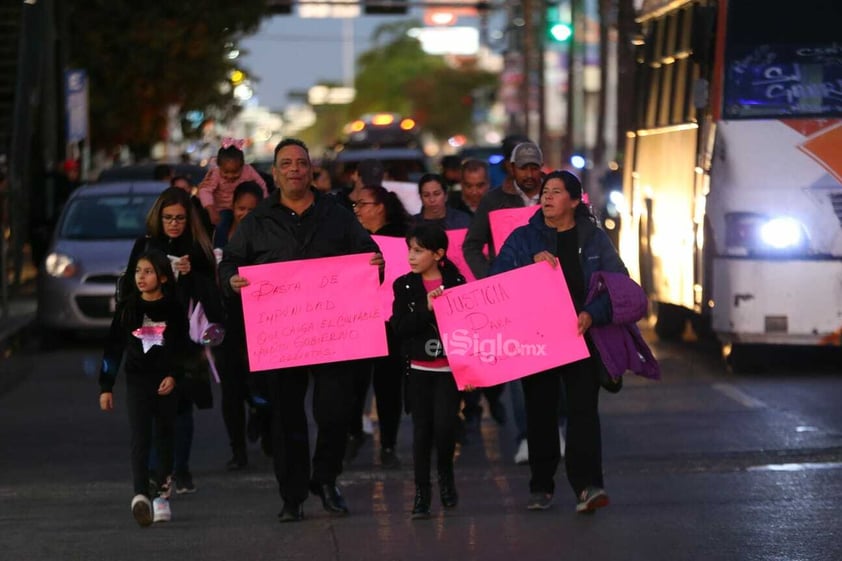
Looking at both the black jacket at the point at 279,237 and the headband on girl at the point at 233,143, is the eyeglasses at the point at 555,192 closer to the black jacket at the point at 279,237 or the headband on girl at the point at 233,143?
the black jacket at the point at 279,237

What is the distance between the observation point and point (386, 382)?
11102 mm

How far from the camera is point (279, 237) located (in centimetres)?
899

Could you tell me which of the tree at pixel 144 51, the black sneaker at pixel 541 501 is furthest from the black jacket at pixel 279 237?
the tree at pixel 144 51

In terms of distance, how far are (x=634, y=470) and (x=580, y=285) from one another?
1.94 m

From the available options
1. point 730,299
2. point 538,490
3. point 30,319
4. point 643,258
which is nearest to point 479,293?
point 538,490

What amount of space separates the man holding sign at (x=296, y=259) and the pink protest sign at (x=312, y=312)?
60mm

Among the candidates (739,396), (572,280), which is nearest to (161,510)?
(572,280)

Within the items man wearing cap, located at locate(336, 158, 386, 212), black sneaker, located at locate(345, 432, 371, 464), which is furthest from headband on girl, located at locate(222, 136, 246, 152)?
black sneaker, located at locate(345, 432, 371, 464)

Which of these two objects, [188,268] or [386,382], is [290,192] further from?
[386,382]

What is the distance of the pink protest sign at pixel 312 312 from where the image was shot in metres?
9.00

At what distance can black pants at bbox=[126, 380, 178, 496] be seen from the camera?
355 inches

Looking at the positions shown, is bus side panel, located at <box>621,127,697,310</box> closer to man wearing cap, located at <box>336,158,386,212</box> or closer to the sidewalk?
man wearing cap, located at <box>336,158,386,212</box>

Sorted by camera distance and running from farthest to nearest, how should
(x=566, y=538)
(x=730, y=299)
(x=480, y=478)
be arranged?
(x=730, y=299), (x=480, y=478), (x=566, y=538)

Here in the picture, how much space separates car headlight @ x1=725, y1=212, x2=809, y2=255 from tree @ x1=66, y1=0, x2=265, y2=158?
2428cm
